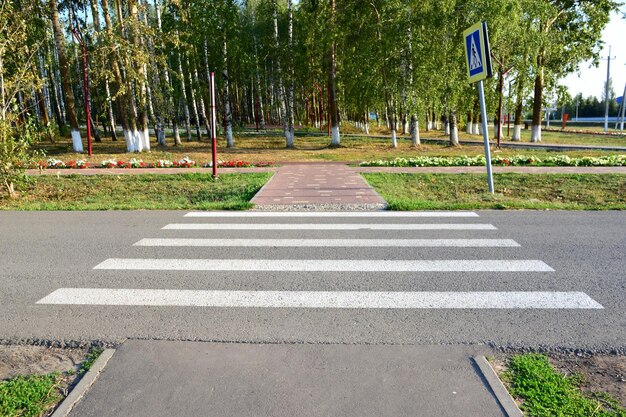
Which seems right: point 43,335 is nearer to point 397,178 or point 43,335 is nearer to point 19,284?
point 19,284

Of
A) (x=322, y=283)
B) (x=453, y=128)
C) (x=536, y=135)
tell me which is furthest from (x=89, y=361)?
(x=536, y=135)

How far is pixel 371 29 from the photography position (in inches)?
1005

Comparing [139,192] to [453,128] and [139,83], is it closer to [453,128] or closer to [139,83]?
[139,83]

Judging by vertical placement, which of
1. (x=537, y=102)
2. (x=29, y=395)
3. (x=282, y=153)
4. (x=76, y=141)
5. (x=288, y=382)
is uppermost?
(x=537, y=102)

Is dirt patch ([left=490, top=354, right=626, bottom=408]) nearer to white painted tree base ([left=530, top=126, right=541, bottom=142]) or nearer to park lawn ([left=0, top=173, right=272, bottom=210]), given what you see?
park lawn ([left=0, top=173, right=272, bottom=210])

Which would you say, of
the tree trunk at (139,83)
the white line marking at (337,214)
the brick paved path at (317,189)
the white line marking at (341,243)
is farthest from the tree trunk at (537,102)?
the white line marking at (341,243)

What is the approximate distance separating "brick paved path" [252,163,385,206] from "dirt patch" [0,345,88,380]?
6.25 meters

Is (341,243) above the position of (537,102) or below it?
below

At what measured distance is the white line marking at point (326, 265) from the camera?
547 centimetres

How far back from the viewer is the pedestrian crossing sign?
9.69 metres

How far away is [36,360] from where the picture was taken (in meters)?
3.49

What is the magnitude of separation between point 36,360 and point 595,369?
4.04 meters

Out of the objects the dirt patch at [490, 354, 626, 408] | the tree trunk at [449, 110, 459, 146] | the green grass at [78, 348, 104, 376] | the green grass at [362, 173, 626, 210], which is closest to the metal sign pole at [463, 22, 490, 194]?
the green grass at [362, 173, 626, 210]

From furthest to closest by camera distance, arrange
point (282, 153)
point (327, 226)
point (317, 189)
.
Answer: point (282, 153)
point (317, 189)
point (327, 226)
